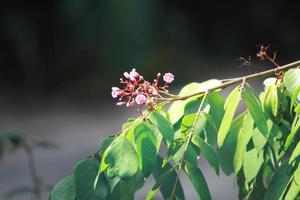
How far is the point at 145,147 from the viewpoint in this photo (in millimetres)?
1203

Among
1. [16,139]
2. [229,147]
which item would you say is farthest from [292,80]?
[16,139]

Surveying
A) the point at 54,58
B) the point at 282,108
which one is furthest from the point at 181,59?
the point at 282,108

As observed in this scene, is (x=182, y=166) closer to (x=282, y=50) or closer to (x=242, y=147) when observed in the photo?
(x=242, y=147)

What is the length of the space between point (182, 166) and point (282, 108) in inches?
9.7

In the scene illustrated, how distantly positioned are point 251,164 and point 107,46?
614cm

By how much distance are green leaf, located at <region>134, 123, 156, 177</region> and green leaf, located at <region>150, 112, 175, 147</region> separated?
21 millimetres

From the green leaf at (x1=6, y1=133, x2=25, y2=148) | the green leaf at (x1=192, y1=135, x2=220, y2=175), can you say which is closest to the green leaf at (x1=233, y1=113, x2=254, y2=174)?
the green leaf at (x1=192, y1=135, x2=220, y2=175)

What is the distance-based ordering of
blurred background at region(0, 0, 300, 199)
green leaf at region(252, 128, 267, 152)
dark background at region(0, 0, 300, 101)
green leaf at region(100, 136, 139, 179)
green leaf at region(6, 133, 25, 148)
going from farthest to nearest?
dark background at region(0, 0, 300, 101)
blurred background at region(0, 0, 300, 199)
green leaf at region(6, 133, 25, 148)
green leaf at region(252, 128, 267, 152)
green leaf at region(100, 136, 139, 179)

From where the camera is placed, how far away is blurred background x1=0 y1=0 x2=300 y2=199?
7117mm

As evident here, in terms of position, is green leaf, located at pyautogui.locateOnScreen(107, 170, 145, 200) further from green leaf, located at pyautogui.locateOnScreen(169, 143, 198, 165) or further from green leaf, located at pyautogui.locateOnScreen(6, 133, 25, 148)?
green leaf, located at pyautogui.locateOnScreen(6, 133, 25, 148)

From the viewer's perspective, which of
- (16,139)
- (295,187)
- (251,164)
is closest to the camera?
(295,187)

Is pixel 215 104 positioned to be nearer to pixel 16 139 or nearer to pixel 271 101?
pixel 271 101

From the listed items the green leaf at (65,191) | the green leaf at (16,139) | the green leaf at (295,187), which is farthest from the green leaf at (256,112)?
the green leaf at (16,139)

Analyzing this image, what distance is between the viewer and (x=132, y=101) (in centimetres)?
128
